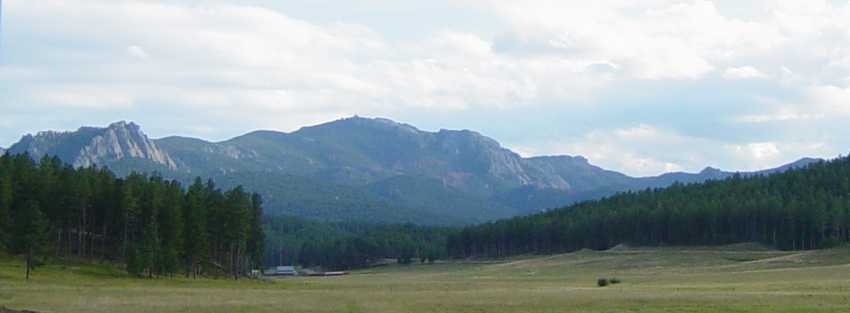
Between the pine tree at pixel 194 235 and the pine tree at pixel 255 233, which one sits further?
the pine tree at pixel 255 233

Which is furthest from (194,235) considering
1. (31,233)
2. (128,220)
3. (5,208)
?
(31,233)

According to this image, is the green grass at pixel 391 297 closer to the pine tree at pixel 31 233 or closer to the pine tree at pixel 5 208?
the pine tree at pixel 31 233

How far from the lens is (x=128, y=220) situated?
111312mm

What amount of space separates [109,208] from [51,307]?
59064 mm

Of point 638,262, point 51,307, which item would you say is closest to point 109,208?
point 51,307

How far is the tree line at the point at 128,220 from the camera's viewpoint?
325ft

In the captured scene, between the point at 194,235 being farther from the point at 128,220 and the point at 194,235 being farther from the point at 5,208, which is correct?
the point at 5,208

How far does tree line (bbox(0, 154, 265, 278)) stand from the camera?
9912 cm

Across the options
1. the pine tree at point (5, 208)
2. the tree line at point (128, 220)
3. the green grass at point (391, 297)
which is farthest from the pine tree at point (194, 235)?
the pine tree at point (5, 208)

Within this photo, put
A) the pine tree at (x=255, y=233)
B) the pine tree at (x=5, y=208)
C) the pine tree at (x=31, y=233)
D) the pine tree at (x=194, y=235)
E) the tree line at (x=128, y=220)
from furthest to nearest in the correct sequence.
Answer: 1. the pine tree at (x=255, y=233)
2. the pine tree at (x=194, y=235)
3. the tree line at (x=128, y=220)
4. the pine tree at (x=5, y=208)
5. the pine tree at (x=31, y=233)

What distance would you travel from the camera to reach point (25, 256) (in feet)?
325

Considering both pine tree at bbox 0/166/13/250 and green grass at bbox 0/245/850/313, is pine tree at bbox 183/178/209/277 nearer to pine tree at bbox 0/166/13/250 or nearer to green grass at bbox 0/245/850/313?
green grass at bbox 0/245/850/313

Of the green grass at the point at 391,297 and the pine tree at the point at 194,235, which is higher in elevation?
the pine tree at the point at 194,235

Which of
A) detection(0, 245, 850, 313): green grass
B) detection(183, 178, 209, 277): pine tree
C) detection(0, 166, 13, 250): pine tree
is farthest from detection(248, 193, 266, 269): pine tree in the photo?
detection(0, 166, 13, 250): pine tree
